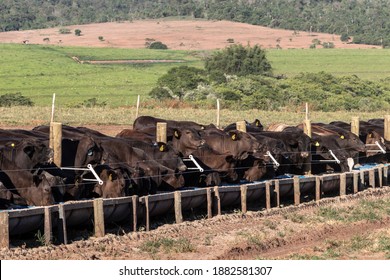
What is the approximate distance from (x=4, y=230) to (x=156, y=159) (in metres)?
6.11

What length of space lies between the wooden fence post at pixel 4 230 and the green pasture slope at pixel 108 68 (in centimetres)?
4104

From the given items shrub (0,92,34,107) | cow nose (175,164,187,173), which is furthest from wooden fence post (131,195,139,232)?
shrub (0,92,34,107)

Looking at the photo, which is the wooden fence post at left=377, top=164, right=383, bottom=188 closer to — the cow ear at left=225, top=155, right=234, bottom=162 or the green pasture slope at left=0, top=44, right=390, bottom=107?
the cow ear at left=225, top=155, right=234, bottom=162

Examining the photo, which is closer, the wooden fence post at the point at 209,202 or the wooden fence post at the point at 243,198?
the wooden fence post at the point at 209,202

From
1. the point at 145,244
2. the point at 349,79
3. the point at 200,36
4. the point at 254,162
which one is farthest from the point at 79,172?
the point at 200,36

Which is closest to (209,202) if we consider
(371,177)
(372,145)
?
(371,177)

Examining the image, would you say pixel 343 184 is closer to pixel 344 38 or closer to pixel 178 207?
pixel 178 207

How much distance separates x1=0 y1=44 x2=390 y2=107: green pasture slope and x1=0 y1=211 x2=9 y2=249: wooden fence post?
4104 centimetres

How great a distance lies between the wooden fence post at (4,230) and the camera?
47.2 ft

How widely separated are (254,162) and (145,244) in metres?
6.92

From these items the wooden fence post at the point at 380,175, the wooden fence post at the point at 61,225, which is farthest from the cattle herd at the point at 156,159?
the wooden fence post at the point at 61,225

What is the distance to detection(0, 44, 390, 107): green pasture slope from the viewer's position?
76062mm

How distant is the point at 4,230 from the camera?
47.3ft

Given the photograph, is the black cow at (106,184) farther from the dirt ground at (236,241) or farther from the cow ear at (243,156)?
the cow ear at (243,156)
